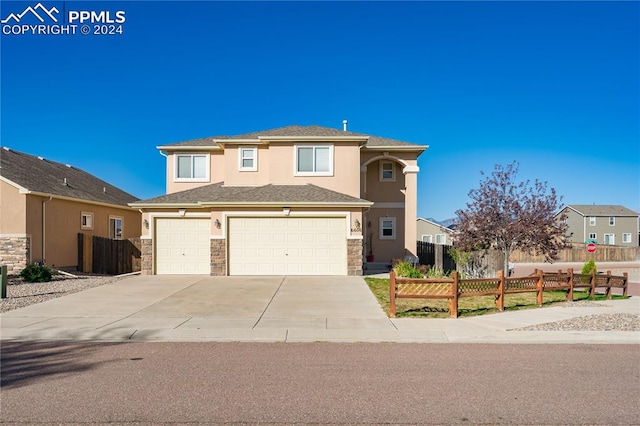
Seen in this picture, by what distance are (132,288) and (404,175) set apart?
49.8 ft

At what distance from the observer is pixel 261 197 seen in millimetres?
18906

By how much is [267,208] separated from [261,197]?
65cm

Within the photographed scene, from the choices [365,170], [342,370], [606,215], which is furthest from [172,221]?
[606,215]

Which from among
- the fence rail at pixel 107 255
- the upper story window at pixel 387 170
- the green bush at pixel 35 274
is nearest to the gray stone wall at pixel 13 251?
the green bush at pixel 35 274

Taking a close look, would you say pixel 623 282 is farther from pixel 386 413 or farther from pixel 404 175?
pixel 386 413

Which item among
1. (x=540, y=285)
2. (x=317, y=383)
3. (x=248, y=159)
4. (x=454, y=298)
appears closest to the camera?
(x=317, y=383)

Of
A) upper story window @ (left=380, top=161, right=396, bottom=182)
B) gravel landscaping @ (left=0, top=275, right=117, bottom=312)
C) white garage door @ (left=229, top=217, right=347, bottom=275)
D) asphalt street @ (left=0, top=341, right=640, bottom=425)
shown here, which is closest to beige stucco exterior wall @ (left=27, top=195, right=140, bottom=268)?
gravel landscaping @ (left=0, top=275, right=117, bottom=312)

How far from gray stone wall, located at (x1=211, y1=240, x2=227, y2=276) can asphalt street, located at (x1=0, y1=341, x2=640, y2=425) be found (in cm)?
981

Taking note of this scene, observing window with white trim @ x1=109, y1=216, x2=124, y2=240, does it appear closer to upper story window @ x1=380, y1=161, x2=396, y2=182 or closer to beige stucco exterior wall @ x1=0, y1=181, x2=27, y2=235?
beige stucco exterior wall @ x1=0, y1=181, x2=27, y2=235

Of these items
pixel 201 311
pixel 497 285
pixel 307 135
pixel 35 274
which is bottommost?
pixel 201 311

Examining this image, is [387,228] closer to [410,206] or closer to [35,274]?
[410,206]

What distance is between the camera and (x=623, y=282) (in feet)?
51.4

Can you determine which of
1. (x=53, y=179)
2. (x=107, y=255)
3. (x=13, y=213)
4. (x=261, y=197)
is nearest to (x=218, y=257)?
(x=261, y=197)

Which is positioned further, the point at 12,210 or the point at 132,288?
the point at 12,210
